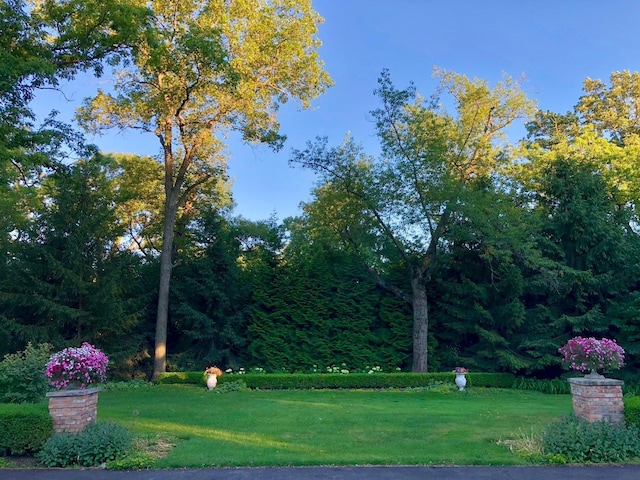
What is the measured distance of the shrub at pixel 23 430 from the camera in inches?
250

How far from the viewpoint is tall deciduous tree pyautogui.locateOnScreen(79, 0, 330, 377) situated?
16484 millimetres

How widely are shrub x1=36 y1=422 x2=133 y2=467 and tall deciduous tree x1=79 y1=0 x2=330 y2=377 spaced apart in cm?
1145

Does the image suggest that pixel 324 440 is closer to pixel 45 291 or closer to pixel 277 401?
pixel 277 401

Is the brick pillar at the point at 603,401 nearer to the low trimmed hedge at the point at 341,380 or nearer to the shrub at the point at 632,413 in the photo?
the shrub at the point at 632,413

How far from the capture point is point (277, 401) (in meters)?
12.4

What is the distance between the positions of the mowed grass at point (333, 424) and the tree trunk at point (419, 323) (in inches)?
136

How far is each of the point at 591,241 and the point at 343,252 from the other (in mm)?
9472

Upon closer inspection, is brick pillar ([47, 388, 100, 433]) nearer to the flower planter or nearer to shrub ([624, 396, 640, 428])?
shrub ([624, 396, 640, 428])

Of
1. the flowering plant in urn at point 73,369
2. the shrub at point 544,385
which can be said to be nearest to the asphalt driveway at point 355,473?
the flowering plant in urn at point 73,369

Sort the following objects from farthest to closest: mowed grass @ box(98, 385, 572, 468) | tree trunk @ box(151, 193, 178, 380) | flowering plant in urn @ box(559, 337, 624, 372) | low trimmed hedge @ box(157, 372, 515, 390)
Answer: tree trunk @ box(151, 193, 178, 380)
low trimmed hedge @ box(157, 372, 515, 390)
flowering plant in urn @ box(559, 337, 624, 372)
mowed grass @ box(98, 385, 572, 468)

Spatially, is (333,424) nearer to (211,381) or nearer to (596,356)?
(596,356)

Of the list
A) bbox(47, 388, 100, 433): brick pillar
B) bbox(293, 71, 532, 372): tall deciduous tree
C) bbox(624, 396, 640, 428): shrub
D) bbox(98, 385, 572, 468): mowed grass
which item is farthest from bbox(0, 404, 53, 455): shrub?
bbox(293, 71, 532, 372): tall deciduous tree

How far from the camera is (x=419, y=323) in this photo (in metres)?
18.3

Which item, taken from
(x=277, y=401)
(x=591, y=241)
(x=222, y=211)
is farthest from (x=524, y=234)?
(x=222, y=211)
